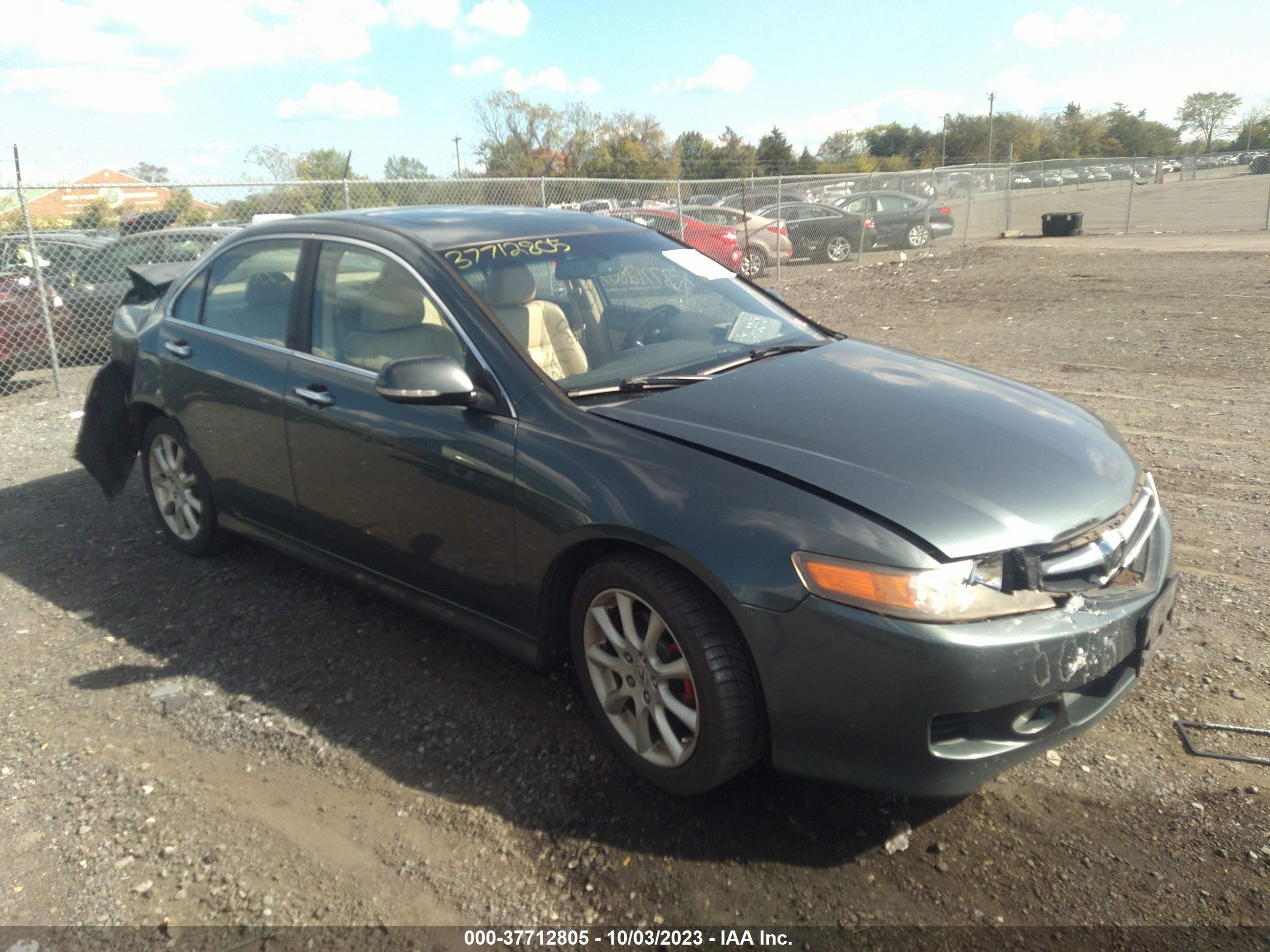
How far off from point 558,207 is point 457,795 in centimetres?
738

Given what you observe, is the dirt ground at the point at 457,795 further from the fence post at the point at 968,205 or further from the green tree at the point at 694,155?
the green tree at the point at 694,155

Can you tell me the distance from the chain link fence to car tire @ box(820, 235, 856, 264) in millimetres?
25

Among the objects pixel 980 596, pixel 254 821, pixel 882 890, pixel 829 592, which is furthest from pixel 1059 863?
pixel 254 821

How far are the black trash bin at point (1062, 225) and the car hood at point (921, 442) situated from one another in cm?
2263

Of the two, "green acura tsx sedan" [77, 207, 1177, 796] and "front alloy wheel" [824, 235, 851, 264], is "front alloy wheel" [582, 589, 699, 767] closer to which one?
"green acura tsx sedan" [77, 207, 1177, 796]

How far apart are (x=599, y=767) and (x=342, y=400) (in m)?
1.73

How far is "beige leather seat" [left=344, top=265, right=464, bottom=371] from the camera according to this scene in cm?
354

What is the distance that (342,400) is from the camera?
374 centimetres

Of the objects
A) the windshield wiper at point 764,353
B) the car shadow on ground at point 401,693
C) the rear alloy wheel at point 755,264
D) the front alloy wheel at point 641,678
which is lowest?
the car shadow on ground at point 401,693

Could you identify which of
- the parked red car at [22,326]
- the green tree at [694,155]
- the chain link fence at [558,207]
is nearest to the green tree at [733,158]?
the green tree at [694,155]

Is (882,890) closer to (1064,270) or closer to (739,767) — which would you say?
(739,767)

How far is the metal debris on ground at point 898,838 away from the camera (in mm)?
2721

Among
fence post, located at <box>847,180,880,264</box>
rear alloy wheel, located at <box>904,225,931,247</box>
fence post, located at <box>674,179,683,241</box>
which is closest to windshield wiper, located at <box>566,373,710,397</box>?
fence post, located at <box>674,179,683,241</box>

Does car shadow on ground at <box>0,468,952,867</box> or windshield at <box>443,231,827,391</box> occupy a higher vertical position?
windshield at <box>443,231,827,391</box>
